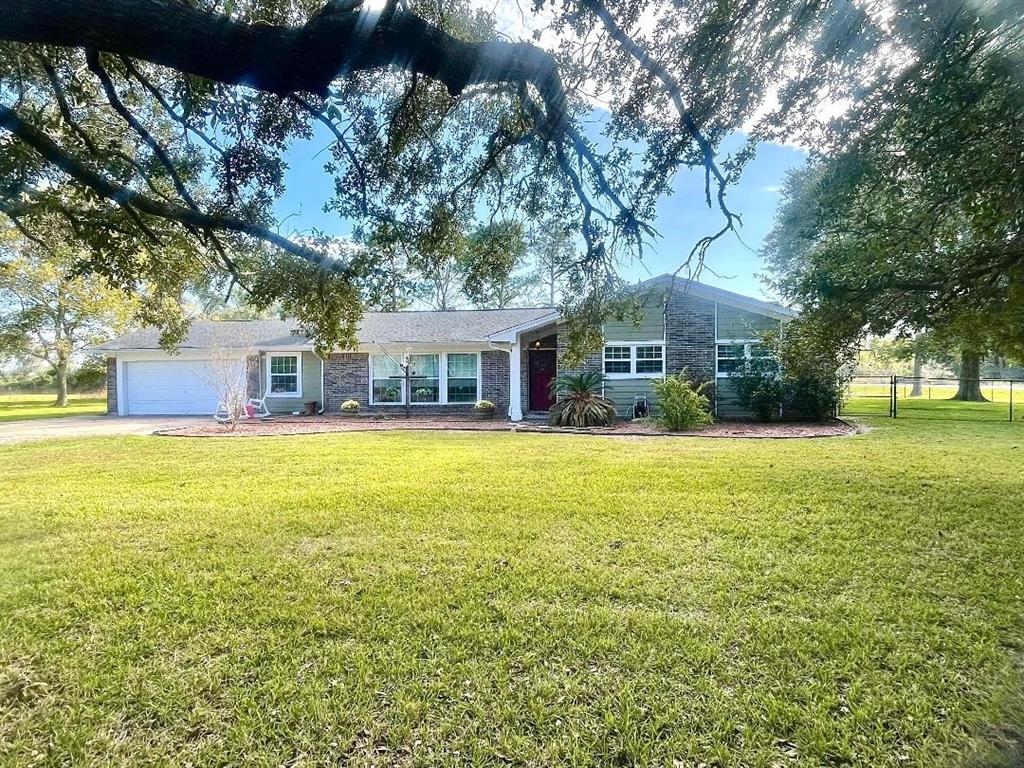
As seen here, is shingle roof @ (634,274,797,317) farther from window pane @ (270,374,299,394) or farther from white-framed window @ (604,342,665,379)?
window pane @ (270,374,299,394)

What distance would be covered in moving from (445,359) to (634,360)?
6.48 m

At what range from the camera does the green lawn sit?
239 centimetres

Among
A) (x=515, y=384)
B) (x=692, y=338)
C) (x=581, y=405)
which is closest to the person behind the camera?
(x=581, y=405)

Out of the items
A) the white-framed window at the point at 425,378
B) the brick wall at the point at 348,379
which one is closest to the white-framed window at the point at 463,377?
the white-framed window at the point at 425,378

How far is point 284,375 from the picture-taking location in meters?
19.4

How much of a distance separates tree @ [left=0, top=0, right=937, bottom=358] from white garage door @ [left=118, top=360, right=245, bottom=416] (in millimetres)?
15380

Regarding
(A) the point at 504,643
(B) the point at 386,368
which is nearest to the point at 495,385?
(B) the point at 386,368

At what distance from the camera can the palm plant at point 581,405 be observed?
1459 cm

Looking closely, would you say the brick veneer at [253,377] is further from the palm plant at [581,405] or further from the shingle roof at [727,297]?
the shingle roof at [727,297]

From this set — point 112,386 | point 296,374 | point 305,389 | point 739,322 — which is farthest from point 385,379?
point 739,322

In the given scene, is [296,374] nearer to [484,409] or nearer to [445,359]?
[445,359]

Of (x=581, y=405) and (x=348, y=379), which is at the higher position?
(x=348, y=379)

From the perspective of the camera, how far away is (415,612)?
352 centimetres

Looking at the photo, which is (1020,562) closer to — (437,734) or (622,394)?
(437,734)
